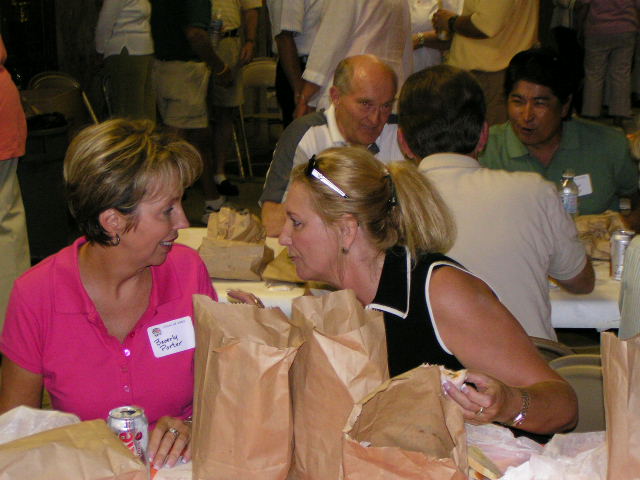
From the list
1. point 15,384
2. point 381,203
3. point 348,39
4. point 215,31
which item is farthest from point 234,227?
point 215,31

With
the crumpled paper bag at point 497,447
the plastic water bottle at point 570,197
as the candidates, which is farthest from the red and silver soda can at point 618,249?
the crumpled paper bag at point 497,447

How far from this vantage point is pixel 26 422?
4.90 ft

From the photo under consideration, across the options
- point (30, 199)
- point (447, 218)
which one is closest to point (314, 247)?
point (447, 218)

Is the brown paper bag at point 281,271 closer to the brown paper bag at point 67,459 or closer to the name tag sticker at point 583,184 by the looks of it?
the name tag sticker at point 583,184

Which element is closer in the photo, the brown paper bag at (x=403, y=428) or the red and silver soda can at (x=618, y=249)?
the brown paper bag at (x=403, y=428)

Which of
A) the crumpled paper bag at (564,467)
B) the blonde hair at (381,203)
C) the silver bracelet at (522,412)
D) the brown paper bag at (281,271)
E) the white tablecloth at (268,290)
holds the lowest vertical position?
the white tablecloth at (268,290)

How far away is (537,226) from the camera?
2.57 metres

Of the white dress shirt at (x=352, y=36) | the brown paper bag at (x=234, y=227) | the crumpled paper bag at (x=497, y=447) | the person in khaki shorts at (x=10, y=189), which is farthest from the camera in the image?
the white dress shirt at (x=352, y=36)

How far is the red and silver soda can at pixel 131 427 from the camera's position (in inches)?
58.2

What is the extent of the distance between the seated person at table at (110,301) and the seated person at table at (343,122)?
4.71ft

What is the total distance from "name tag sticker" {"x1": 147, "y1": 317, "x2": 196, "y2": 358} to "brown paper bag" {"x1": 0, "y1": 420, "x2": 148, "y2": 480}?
30.6 inches

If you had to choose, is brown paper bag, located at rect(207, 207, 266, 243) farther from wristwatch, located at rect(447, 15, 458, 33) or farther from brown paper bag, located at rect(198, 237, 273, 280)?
wristwatch, located at rect(447, 15, 458, 33)

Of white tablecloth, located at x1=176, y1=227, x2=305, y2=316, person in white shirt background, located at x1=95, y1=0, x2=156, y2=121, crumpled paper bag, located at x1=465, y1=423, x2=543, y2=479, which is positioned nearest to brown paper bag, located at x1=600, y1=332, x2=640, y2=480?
crumpled paper bag, located at x1=465, y1=423, x2=543, y2=479

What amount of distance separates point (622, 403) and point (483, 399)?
0.31 metres
